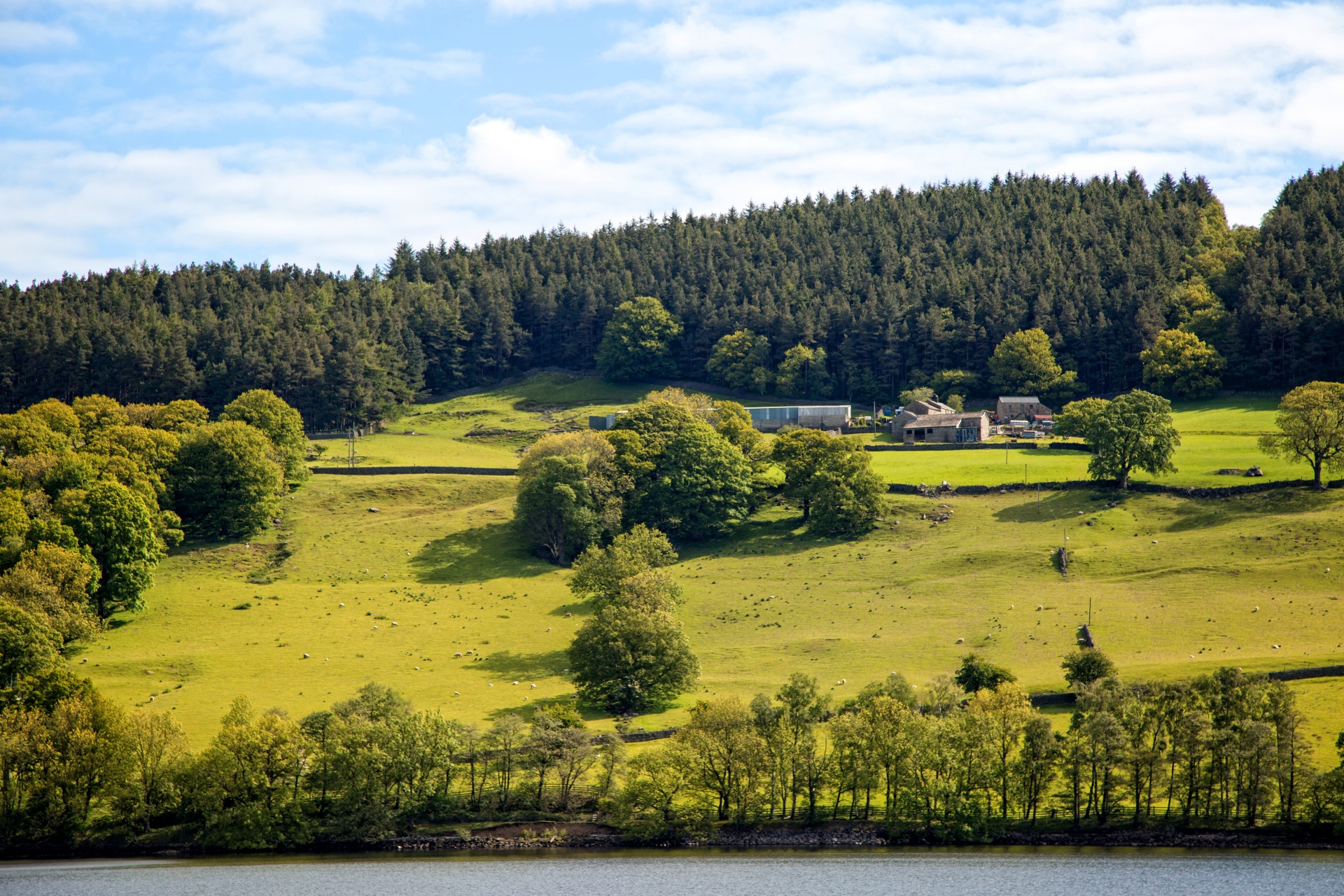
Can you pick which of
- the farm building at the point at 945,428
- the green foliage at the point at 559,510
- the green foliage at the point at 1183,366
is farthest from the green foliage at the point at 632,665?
the green foliage at the point at 1183,366

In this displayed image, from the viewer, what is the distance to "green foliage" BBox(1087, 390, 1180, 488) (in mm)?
108938

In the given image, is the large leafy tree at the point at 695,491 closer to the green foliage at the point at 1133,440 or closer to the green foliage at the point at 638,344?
the green foliage at the point at 1133,440

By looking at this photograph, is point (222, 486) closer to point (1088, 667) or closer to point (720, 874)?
point (720, 874)

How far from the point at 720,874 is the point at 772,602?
38832 mm

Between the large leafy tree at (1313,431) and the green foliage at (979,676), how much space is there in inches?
1923

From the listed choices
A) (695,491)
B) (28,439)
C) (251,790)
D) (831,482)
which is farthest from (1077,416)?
(28,439)

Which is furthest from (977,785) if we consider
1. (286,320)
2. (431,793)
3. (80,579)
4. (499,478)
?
(286,320)

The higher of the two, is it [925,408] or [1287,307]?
[1287,307]

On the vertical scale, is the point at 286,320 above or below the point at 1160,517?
above

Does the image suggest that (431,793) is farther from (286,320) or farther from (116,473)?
(286,320)

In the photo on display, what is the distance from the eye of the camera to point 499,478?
415 feet

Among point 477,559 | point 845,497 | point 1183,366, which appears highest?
point 1183,366

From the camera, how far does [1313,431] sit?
105875 millimetres

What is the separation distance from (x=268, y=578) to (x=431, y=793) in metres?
42.8
